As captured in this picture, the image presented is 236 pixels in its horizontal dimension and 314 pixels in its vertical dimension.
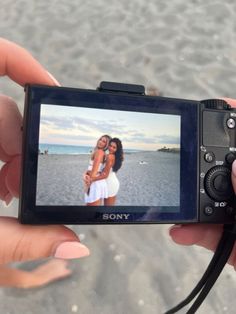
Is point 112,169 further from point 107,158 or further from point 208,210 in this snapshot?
point 208,210

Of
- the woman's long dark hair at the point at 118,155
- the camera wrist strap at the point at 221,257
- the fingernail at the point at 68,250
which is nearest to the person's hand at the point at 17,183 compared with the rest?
the fingernail at the point at 68,250

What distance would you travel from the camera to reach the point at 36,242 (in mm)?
607

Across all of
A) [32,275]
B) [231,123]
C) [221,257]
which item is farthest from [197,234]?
[32,275]

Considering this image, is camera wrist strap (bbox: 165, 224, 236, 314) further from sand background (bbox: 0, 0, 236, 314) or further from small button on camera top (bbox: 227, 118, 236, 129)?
sand background (bbox: 0, 0, 236, 314)

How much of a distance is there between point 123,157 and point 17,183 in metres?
0.25

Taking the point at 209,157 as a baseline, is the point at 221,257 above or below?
below

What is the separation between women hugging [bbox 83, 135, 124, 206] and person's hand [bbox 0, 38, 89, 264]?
0.06m

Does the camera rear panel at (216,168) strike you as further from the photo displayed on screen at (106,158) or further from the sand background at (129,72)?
A: the sand background at (129,72)

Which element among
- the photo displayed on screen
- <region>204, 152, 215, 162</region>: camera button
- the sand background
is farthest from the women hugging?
the sand background

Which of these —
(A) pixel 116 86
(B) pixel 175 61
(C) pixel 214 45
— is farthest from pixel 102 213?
(C) pixel 214 45

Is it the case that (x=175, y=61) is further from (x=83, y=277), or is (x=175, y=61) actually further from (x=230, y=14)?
(x=83, y=277)

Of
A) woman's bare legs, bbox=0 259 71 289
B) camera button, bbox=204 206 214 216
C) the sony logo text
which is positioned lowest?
woman's bare legs, bbox=0 259 71 289

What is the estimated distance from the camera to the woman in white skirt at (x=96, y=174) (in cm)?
63

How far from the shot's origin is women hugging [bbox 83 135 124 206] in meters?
0.63
